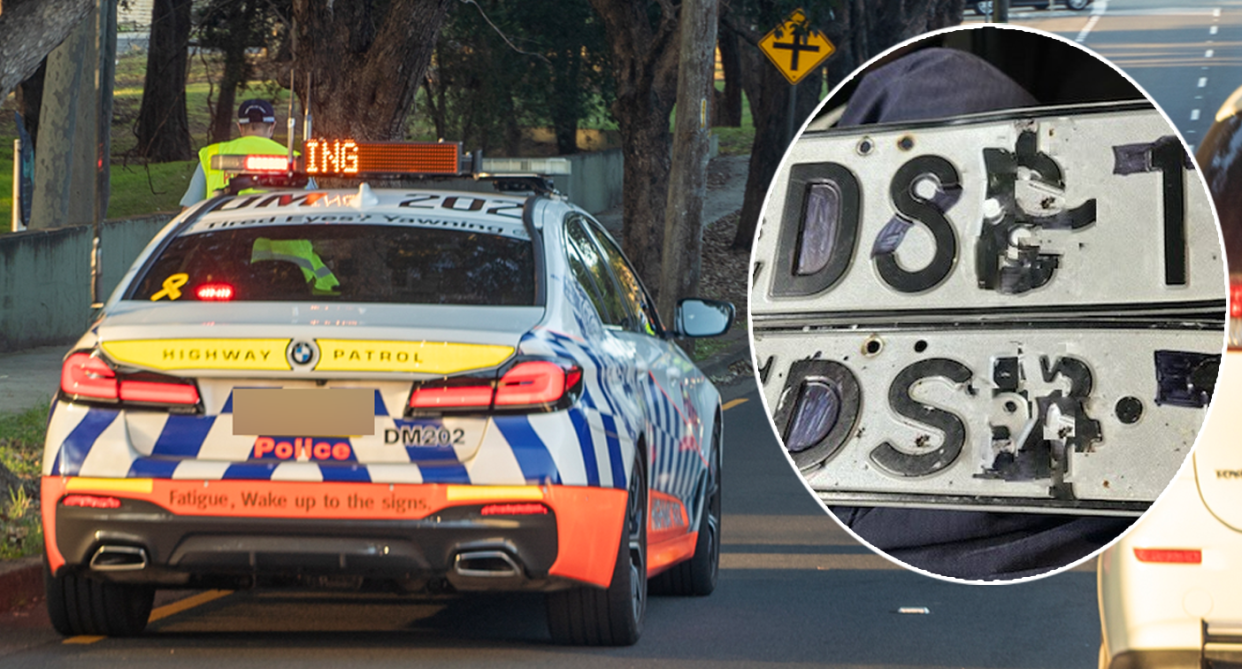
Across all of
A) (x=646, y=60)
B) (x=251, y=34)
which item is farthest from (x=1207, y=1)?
(x=646, y=60)

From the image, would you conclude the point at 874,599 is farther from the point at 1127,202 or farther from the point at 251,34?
the point at 251,34

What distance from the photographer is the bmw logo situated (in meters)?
5.12

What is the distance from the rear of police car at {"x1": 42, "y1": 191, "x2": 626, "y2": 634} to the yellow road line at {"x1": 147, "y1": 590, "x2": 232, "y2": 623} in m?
1.12

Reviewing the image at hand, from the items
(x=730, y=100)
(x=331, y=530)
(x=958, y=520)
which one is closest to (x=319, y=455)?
(x=331, y=530)

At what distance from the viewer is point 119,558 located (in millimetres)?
5215

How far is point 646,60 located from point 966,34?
710 inches

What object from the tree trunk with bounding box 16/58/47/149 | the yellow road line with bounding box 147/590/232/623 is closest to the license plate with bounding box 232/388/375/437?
the yellow road line with bounding box 147/590/232/623

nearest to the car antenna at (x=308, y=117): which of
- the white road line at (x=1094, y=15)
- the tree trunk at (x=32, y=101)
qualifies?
the tree trunk at (x=32, y=101)

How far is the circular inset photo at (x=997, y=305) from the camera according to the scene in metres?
1.67

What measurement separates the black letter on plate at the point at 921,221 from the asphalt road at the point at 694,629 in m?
4.01

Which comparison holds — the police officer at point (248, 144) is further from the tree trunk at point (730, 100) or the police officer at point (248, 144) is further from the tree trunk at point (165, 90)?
the tree trunk at point (730, 100)

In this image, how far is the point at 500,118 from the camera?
105ft

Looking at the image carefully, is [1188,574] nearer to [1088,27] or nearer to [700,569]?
[700,569]

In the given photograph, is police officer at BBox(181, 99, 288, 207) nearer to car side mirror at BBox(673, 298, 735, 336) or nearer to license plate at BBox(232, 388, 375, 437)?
car side mirror at BBox(673, 298, 735, 336)
